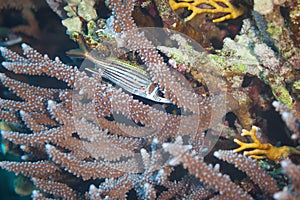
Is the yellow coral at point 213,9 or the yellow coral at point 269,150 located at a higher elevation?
the yellow coral at point 213,9

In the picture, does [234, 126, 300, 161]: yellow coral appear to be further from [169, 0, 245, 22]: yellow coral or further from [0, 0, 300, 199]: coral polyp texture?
[169, 0, 245, 22]: yellow coral

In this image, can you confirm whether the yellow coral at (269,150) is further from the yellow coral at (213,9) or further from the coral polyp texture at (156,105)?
the yellow coral at (213,9)

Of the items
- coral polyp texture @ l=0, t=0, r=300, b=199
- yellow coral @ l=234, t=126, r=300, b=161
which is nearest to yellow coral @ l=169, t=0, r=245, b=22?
coral polyp texture @ l=0, t=0, r=300, b=199

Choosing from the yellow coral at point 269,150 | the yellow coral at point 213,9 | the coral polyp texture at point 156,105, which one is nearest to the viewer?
the yellow coral at point 269,150

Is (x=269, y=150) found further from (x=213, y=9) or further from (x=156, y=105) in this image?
(x=213, y=9)

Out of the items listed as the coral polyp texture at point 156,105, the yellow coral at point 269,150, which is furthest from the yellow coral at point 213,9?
the yellow coral at point 269,150

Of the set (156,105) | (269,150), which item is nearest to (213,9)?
(156,105)

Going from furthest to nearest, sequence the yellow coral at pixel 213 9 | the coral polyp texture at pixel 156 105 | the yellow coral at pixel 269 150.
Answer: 1. the yellow coral at pixel 213 9
2. the coral polyp texture at pixel 156 105
3. the yellow coral at pixel 269 150

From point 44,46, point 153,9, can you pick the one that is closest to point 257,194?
point 153,9

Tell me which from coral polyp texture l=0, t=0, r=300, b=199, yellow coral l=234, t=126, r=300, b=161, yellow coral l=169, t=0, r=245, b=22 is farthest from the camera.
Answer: yellow coral l=169, t=0, r=245, b=22

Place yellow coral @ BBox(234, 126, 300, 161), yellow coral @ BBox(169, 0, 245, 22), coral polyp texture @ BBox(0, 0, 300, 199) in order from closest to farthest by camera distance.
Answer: yellow coral @ BBox(234, 126, 300, 161), coral polyp texture @ BBox(0, 0, 300, 199), yellow coral @ BBox(169, 0, 245, 22)
